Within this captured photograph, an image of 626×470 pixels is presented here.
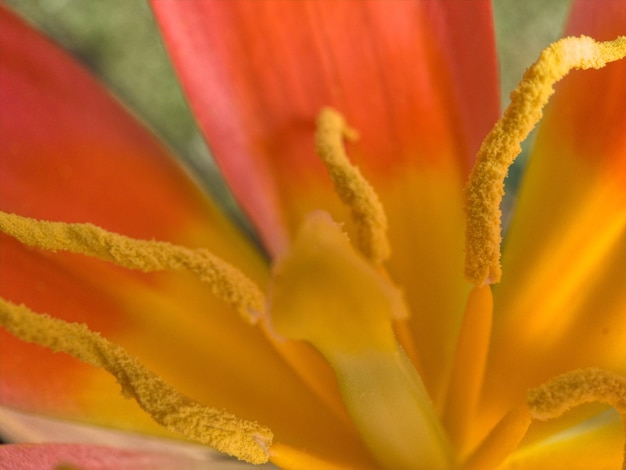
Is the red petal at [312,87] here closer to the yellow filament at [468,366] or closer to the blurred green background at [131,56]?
the yellow filament at [468,366]

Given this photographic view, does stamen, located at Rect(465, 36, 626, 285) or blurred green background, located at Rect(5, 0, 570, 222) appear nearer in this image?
stamen, located at Rect(465, 36, 626, 285)

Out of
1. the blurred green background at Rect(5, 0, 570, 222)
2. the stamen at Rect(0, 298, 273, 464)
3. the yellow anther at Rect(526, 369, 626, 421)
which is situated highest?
the blurred green background at Rect(5, 0, 570, 222)

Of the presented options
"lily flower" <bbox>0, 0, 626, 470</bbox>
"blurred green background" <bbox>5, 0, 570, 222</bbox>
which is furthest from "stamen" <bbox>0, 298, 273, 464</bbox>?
"blurred green background" <bbox>5, 0, 570, 222</bbox>

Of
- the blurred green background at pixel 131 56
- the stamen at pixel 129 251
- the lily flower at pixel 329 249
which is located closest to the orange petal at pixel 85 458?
the lily flower at pixel 329 249

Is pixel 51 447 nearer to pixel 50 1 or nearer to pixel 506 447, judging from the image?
pixel 506 447

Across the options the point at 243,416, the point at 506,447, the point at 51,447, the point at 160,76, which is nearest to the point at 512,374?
the point at 506,447

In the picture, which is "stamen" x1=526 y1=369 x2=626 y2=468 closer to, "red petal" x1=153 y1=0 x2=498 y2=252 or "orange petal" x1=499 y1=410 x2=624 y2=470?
"orange petal" x1=499 y1=410 x2=624 y2=470
